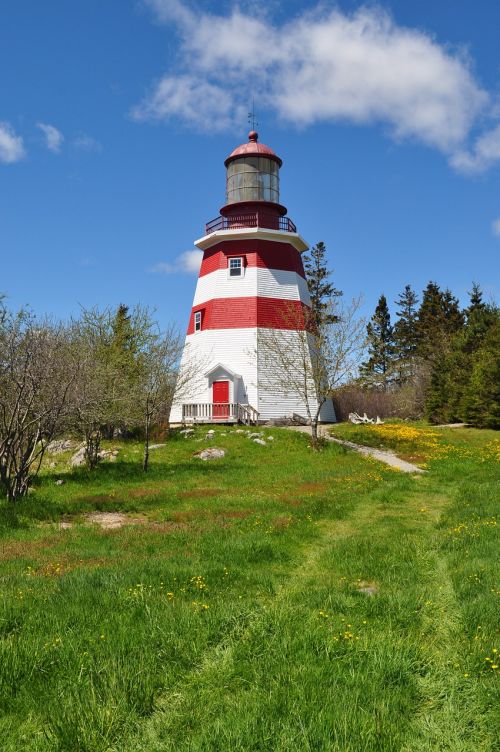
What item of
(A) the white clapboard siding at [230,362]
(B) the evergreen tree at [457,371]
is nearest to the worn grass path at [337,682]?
(A) the white clapboard siding at [230,362]

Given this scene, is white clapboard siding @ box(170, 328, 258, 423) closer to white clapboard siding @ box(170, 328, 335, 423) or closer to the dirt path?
white clapboard siding @ box(170, 328, 335, 423)

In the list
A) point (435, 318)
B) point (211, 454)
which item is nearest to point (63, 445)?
point (211, 454)

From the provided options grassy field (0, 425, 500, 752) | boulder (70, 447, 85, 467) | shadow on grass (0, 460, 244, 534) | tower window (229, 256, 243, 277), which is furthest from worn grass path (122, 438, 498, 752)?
tower window (229, 256, 243, 277)

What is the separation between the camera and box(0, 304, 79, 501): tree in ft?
54.7

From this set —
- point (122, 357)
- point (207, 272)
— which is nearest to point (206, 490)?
point (122, 357)

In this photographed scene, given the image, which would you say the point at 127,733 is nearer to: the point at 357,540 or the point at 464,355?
the point at 357,540

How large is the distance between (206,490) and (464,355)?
1298 inches

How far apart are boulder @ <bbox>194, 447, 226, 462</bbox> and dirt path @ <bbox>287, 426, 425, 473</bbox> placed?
274 inches

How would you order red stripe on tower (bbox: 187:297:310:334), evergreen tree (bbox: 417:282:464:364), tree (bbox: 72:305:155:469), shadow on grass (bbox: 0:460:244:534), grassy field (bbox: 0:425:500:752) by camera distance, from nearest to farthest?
grassy field (bbox: 0:425:500:752), shadow on grass (bbox: 0:460:244:534), tree (bbox: 72:305:155:469), red stripe on tower (bbox: 187:297:310:334), evergreen tree (bbox: 417:282:464:364)

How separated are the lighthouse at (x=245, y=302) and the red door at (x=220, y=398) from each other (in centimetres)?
7

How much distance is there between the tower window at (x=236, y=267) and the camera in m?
39.7

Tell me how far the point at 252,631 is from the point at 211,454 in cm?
2191

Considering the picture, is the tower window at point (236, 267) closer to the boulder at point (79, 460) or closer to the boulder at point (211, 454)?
the boulder at point (211, 454)

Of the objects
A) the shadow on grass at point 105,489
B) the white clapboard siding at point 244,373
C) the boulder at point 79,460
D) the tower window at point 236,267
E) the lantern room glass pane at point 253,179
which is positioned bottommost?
the shadow on grass at point 105,489
